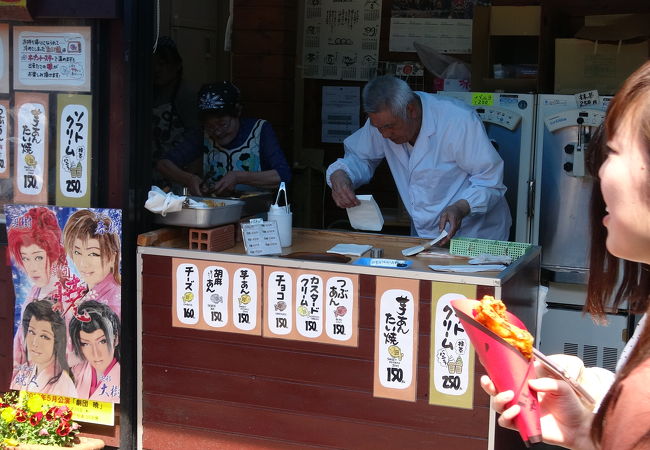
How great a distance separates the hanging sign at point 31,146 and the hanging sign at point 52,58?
0.07 meters

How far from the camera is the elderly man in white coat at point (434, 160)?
14.8 feet

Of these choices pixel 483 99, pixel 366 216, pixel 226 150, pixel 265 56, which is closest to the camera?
pixel 366 216

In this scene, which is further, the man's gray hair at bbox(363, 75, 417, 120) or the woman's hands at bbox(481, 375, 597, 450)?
the man's gray hair at bbox(363, 75, 417, 120)

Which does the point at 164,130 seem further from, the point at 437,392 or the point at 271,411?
the point at 437,392

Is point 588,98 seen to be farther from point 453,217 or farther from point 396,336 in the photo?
point 396,336

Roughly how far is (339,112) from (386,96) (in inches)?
104

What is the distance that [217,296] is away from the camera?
3.88m

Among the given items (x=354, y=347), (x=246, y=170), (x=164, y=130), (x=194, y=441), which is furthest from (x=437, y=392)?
(x=164, y=130)

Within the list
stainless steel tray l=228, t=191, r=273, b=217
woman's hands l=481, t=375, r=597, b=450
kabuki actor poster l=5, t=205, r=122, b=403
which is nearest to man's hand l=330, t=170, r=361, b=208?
stainless steel tray l=228, t=191, r=273, b=217

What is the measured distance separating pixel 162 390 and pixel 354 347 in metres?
0.98

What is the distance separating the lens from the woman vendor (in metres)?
5.17

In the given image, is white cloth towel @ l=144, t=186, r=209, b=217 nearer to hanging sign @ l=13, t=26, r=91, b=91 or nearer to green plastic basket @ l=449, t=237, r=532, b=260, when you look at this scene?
hanging sign @ l=13, t=26, r=91, b=91

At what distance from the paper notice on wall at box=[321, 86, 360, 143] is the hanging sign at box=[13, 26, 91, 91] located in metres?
3.28

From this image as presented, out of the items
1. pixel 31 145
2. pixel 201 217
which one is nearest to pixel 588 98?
pixel 201 217
